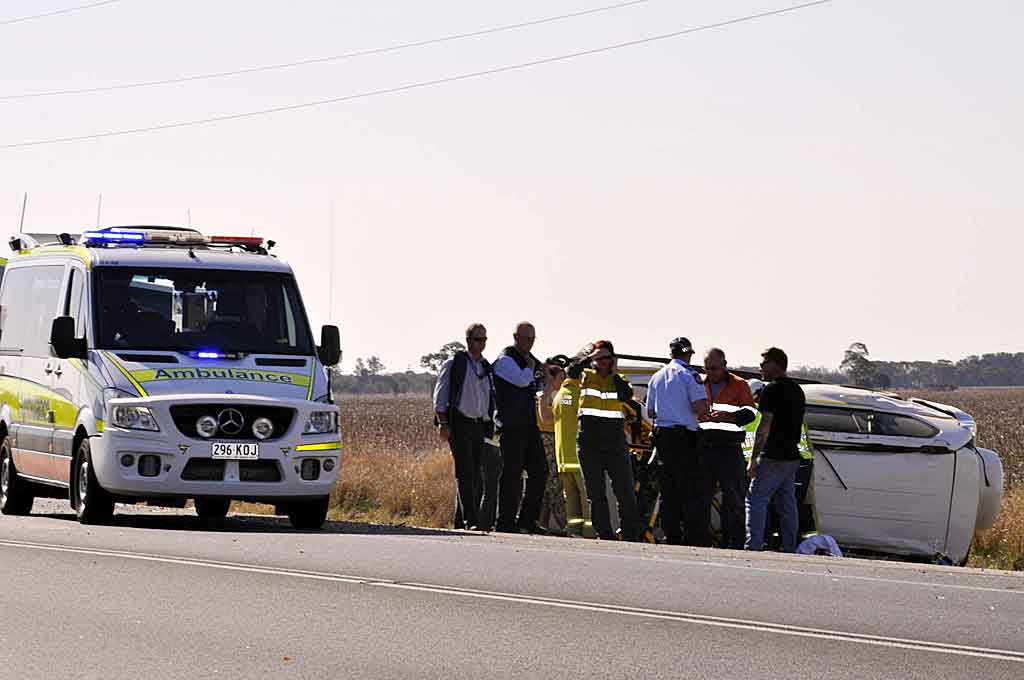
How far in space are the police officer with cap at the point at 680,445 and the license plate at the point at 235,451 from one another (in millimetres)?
3471

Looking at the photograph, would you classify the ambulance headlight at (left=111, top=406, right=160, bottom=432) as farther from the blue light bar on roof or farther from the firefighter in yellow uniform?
the firefighter in yellow uniform

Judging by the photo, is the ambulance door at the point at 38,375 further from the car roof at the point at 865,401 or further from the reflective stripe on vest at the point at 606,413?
the car roof at the point at 865,401

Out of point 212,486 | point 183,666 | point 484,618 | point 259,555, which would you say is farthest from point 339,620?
point 212,486

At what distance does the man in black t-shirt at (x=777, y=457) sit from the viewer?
15984 mm

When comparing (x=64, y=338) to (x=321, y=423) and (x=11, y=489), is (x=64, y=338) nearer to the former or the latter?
(x=321, y=423)

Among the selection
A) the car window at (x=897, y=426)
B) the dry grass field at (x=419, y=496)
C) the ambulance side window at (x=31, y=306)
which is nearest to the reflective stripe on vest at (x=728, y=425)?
the car window at (x=897, y=426)

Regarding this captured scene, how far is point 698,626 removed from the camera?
10.4m

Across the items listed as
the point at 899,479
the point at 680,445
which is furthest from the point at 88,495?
the point at 899,479

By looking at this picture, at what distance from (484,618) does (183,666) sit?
2141 millimetres

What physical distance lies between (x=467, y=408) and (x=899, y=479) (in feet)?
13.6

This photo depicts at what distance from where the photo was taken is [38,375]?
731 inches

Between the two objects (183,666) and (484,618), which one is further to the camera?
(484,618)

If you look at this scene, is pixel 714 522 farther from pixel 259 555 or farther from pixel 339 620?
pixel 339 620

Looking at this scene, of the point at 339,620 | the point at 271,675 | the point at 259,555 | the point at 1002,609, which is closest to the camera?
the point at 271,675
